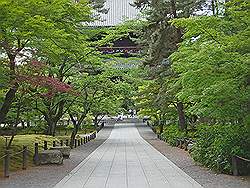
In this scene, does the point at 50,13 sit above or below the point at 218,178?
above

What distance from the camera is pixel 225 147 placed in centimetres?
1150

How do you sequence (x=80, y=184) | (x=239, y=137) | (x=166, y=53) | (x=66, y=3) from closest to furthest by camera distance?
(x=80, y=184) → (x=239, y=137) → (x=66, y=3) → (x=166, y=53)

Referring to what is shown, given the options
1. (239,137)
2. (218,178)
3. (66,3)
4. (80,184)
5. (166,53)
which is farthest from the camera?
(166,53)

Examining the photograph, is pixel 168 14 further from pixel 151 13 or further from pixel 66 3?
pixel 66 3

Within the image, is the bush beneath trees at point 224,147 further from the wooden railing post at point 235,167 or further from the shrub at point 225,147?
the wooden railing post at point 235,167

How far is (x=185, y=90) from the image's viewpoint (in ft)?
39.9

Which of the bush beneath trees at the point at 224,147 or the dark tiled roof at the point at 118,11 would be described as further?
the dark tiled roof at the point at 118,11

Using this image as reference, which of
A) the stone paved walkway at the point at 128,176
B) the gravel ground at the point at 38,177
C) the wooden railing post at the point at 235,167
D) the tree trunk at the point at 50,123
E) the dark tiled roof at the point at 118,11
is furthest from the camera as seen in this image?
the dark tiled roof at the point at 118,11

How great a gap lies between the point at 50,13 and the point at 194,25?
15.4 ft

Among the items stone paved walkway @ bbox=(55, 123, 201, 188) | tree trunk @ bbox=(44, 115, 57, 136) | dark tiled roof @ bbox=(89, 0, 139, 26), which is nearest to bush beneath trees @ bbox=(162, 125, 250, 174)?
stone paved walkway @ bbox=(55, 123, 201, 188)

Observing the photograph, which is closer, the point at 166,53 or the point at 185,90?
the point at 185,90

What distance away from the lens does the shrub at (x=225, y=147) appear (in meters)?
11.1

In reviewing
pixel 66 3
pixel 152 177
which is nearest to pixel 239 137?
pixel 152 177

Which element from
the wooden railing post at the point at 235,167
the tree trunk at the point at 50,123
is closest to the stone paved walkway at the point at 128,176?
the wooden railing post at the point at 235,167
